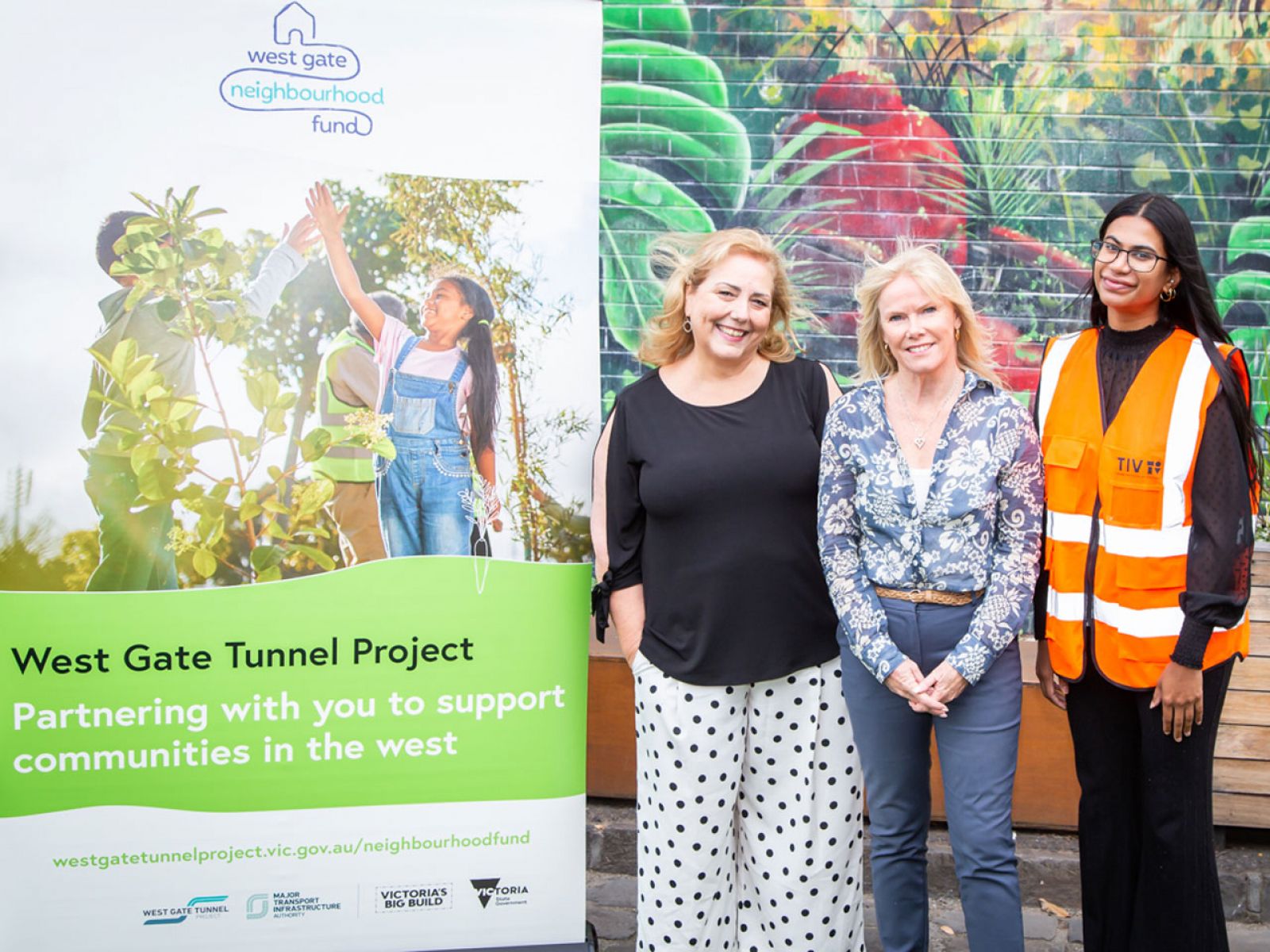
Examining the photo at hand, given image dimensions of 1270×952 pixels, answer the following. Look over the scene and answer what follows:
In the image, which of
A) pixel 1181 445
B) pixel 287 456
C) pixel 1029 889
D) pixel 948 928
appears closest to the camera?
pixel 1181 445

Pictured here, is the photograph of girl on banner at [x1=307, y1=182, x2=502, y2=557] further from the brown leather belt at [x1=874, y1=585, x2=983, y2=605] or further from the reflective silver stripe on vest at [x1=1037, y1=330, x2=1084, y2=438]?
the reflective silver stripe on vest at [x1=1037, y1=330, x2=1084, y2=438]

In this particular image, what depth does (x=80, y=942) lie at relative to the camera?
258 cm

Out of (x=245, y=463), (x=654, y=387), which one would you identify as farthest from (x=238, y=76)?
(x=654, y=387)

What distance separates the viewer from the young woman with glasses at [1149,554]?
7.52ft

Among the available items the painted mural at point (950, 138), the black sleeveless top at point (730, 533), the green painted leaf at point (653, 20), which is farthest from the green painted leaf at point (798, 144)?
the black sleeveless top at point (730, 533)

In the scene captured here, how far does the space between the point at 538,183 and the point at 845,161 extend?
2.09 meters

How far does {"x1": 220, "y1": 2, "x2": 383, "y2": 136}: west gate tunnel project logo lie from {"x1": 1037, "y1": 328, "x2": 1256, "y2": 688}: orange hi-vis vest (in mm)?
1684

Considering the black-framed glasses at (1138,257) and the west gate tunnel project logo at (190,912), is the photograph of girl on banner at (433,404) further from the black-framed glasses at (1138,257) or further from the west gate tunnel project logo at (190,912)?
the black-framed glasses at (1138,257)

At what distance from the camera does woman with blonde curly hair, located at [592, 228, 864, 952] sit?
8.05 ft

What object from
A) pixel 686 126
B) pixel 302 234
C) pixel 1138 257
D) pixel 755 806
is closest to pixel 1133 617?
pixel 1138 257

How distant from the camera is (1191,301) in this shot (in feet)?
7.79

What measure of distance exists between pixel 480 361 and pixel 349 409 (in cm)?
31

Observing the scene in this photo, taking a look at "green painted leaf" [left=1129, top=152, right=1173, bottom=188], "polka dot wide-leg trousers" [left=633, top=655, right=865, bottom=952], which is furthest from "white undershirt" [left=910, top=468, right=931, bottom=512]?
"green painted leaf" [left=1129, top=152, right=1173, bottom=188]

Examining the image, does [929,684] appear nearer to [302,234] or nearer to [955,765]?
[955,765]
